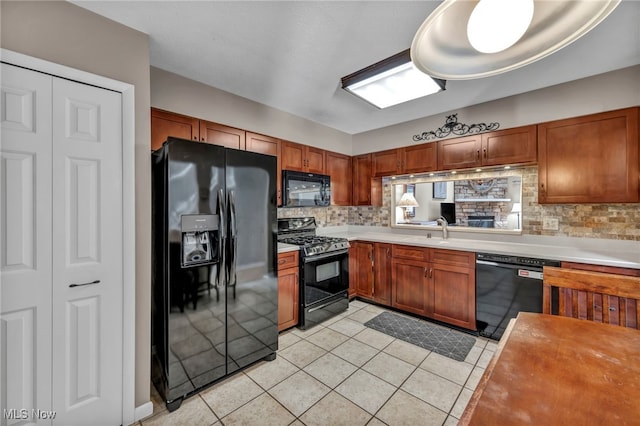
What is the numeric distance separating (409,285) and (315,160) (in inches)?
79.0

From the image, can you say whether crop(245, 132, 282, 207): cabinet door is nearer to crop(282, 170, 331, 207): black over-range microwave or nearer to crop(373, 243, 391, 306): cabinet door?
crop(282, 170, 331, 207): black over-range microwave

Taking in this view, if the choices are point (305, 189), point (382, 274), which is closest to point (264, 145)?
point (305, 189)

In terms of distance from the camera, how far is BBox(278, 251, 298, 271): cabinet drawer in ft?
8.82

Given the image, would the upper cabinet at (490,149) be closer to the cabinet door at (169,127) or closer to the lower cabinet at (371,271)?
the lower cabinet at (371,271)

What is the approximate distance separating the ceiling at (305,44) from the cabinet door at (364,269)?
1.87 meters

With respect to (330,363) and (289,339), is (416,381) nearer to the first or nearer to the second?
(330,363)

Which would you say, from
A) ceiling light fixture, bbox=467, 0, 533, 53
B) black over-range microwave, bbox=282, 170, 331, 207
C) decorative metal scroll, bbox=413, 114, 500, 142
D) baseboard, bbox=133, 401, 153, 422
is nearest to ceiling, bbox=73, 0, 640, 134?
decorative metal scroll, bbox=413, 114, 500, 142

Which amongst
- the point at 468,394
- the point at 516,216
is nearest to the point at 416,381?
the point at 468,394

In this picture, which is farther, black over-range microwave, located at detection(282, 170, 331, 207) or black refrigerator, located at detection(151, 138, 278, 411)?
black over-range microwave, located at detection(282, 170, 331, 207)

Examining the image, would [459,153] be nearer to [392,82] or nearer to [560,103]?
[560,103]

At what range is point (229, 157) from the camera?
2.06 metres

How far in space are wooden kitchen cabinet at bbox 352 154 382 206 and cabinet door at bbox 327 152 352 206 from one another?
0.11 metres

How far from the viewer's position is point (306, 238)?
11.4ft

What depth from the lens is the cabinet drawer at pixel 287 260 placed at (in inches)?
106
